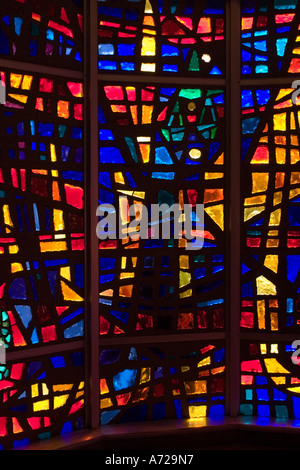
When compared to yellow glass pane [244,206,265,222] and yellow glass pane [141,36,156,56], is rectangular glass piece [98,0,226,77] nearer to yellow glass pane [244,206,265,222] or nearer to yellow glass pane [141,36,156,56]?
yellow glass pane [141,36,156,56]

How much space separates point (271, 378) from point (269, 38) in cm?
184

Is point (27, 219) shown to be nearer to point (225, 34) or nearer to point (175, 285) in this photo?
point (175, 285)

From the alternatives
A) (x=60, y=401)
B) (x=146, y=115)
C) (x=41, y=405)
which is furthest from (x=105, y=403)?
(x=146, y=115)

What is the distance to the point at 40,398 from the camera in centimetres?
292

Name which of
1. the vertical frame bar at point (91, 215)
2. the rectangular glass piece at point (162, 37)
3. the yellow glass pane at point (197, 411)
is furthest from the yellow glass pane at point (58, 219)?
the yellow glass pane at point (197, 411)

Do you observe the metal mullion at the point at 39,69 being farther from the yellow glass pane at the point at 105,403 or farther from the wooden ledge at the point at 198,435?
the wooden ledge at the point at 198,435

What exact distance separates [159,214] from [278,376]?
110 centimetres

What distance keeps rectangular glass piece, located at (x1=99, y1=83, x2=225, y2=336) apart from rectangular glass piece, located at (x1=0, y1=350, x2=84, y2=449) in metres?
0.28

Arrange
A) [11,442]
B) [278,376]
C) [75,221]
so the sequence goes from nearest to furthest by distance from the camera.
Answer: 1. [11,442]
2. [75,221]
3. [278,376]

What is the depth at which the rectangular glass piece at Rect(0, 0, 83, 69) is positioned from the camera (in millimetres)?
2758

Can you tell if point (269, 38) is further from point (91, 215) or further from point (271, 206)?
point (91, 215)

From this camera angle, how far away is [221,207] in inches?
127

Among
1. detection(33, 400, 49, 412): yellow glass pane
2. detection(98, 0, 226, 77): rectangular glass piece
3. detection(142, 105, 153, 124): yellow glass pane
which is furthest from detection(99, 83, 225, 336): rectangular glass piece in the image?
detection(33, 400, 49, 412): yellow glass pane

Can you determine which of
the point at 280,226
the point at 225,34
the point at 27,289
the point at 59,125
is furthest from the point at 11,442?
the point at 225,34
